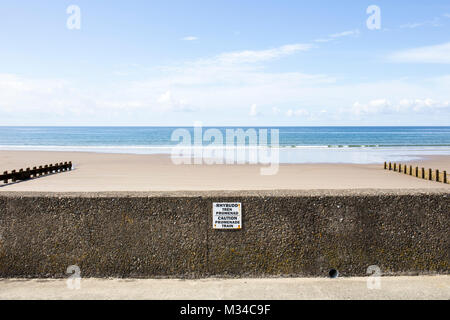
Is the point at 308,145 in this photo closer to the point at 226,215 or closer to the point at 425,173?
the point at 425,173

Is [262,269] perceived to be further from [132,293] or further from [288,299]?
[132,293]

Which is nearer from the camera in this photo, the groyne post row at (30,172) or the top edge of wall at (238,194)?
the top edge of wall at (238,194)

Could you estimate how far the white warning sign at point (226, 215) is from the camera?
516 cm

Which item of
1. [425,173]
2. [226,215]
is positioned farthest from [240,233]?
[425,173]

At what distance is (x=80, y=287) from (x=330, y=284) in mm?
3066

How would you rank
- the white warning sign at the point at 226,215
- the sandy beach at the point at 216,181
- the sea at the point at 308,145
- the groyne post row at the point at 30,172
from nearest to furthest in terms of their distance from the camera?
the white warning sign at the point at 226,215 < the sandy beach at the point at 216,181 < the groyne post row at the point at 30,172 < the sea at the point at 308,145

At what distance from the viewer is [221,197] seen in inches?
204

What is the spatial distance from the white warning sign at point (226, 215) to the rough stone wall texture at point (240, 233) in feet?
0.23

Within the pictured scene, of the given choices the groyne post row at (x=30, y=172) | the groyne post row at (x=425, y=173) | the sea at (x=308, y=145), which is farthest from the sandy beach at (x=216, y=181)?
the sea at (x=308, y=145)

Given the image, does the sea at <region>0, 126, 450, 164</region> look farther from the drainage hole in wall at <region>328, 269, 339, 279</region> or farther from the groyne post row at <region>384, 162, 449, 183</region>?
the drainage hole in wall at <region>328, 269, 339, 279</region>

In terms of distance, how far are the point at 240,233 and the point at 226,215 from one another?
305 mm

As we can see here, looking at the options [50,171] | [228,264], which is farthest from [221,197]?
[50,171]

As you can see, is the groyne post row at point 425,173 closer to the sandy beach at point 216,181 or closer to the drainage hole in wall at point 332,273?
the sandy beach at point 216,181

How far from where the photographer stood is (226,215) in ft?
16.9
